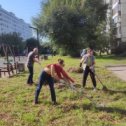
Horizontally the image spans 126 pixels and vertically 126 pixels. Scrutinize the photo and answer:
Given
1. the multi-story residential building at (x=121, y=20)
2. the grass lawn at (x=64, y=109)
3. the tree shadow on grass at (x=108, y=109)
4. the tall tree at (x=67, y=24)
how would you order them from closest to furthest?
the grass lawn at (x=64, y=109), the tree shadow on grass at (x=108, y=109), the tall tree at (x=67, y=24), the multi-story residential building at (x=121, y=20)

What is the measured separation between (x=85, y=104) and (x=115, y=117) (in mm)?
1944

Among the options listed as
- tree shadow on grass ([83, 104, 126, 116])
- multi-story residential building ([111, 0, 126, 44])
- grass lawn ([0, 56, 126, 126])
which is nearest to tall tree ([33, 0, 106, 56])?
multi-story residential building ([111, 0, 126, 44])

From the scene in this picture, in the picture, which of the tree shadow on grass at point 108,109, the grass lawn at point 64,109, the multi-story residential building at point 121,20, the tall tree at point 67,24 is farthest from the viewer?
the multi-story residential building at point 121,20

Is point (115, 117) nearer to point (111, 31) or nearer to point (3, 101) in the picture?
point (3, 101)

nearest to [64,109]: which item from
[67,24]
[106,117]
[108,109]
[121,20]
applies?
[108,109]

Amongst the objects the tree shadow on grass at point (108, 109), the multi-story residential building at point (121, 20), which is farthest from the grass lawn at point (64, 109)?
the multi-story residential building at point (121, 20)

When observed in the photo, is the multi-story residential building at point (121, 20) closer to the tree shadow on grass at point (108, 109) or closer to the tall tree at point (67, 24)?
the tall tree at point (67, 24)

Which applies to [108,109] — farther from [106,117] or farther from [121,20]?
[121,20]

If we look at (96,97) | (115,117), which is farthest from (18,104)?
(115,117)

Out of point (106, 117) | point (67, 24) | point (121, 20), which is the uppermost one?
point (121, 20)

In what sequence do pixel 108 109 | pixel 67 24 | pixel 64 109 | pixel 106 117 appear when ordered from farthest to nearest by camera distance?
pixel 67 24
pixel 64 109
pixel 108 109
pixel 106 117

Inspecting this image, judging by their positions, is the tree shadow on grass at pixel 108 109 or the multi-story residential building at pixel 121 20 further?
the multi-story residential building at pixel 121 20

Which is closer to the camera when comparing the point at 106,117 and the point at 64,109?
the point at 106,117

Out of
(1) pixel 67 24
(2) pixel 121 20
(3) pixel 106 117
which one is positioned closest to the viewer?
(3) pixel 106 117
